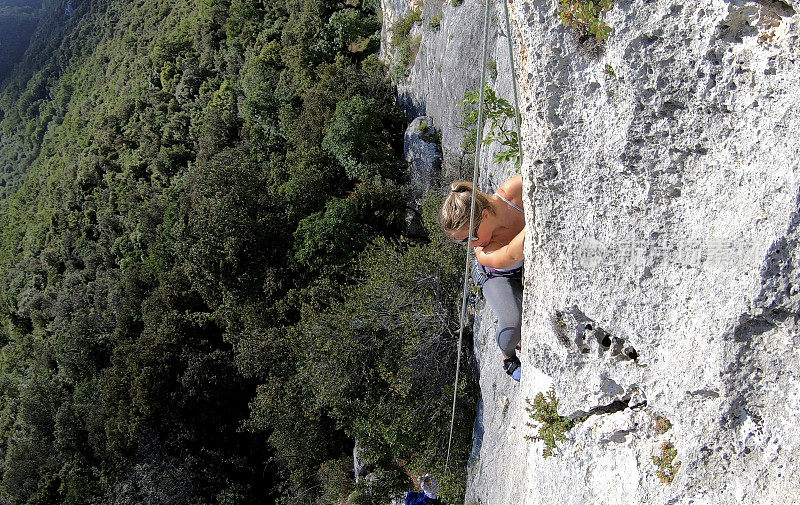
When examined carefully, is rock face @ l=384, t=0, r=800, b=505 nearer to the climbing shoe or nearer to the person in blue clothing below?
the person in blue clothing below

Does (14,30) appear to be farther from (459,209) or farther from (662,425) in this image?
(662,425)

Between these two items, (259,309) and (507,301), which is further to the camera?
(259,309)

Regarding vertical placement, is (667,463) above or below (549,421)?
below

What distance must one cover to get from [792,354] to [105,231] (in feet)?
130

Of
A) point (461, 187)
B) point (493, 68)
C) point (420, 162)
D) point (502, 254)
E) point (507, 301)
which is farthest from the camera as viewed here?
point (420, 162)

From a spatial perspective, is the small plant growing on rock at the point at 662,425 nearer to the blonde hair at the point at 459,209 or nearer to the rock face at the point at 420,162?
the blonde hair at the point at 459,209

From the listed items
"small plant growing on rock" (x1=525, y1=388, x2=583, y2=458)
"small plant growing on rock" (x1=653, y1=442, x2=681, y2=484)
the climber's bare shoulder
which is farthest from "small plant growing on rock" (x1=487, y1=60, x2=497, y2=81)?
"small plant growing on rock" (x1=653, y1=442, x2=681, y2=484)

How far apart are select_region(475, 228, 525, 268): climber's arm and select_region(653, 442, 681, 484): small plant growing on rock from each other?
2114mm

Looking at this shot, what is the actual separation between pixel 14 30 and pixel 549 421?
12619 cm

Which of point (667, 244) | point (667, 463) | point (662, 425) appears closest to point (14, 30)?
point (667, 244)

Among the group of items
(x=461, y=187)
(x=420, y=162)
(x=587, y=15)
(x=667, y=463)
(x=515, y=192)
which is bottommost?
(x=667, y=463)

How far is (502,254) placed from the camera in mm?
5383

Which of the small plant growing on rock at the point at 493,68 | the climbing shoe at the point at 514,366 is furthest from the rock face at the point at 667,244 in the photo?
the small plant growing on rock at the point at 493,68

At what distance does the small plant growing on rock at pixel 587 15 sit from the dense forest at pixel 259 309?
840cm
